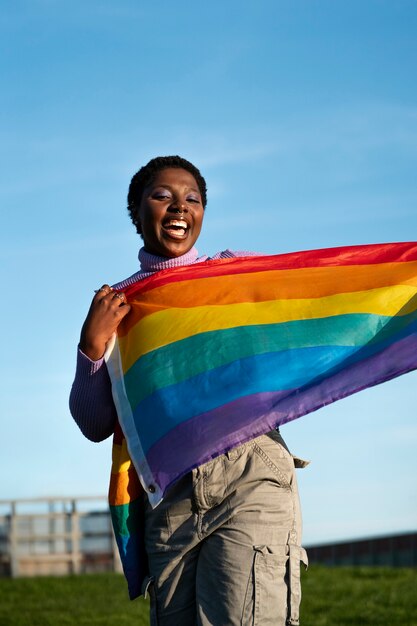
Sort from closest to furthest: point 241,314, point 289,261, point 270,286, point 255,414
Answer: point 255,414 → point 241,314 → point 270,286 → point 289,261

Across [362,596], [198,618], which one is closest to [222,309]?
[198,618]

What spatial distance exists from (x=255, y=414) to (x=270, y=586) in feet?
2.00

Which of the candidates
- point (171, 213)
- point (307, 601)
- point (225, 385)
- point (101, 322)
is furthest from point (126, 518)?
point (307, 601)

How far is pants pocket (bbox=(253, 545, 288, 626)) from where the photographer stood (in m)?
3.62

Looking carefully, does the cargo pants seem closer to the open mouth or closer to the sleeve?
the sleeve

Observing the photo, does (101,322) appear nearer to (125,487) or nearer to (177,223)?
(177,223)

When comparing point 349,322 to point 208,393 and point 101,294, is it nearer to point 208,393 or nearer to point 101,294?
point 208,393

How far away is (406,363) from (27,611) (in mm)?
6937

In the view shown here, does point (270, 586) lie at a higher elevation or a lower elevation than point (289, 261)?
lower

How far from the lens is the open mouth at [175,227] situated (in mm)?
4207

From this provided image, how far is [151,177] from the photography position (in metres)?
4.34

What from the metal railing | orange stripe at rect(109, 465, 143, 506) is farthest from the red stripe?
the metal railing

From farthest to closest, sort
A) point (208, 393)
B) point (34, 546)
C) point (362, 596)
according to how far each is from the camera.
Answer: point (34, 546), point (362, 596), point (208, 393)

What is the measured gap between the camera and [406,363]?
402 centimetres
